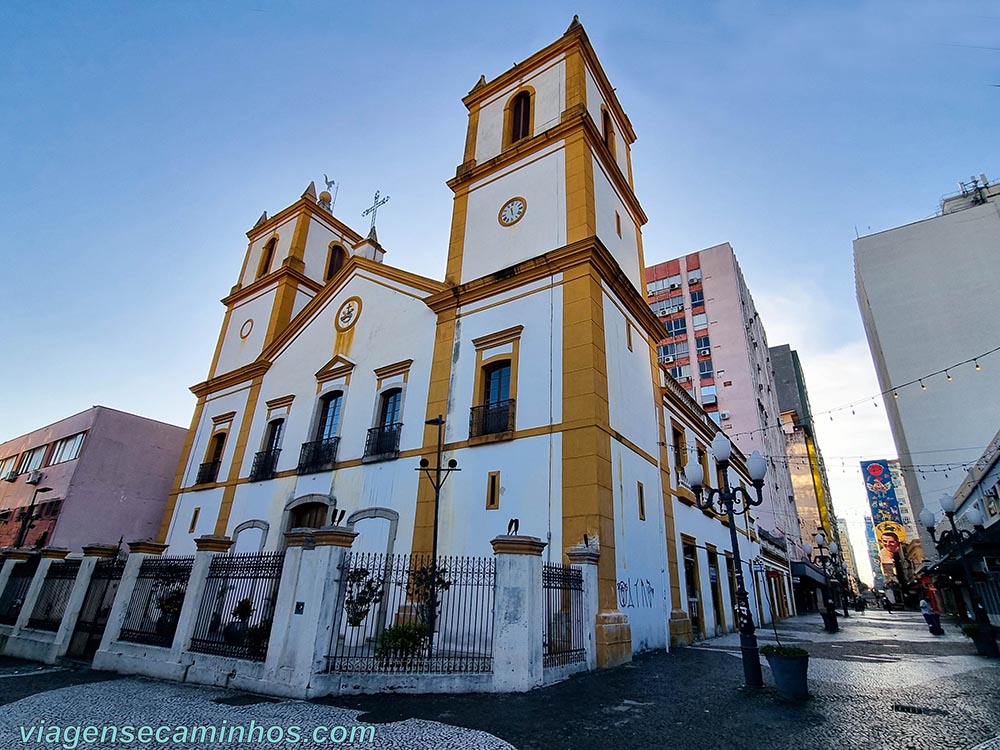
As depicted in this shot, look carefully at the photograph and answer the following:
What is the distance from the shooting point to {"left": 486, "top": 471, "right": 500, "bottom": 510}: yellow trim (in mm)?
11094

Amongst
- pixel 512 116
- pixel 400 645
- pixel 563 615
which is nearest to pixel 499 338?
pixel 563 615

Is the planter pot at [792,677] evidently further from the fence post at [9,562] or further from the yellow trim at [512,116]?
the fence post at [9,562]

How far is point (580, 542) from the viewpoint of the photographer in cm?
969

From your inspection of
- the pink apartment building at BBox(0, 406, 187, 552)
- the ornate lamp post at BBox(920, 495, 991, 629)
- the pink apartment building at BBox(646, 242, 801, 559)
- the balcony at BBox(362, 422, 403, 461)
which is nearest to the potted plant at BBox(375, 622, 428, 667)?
the balcony at BBox(362, 422, 403, 461)

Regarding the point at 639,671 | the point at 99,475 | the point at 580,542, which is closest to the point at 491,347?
the point at 580,542

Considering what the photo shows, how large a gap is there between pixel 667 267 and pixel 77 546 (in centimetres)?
4022

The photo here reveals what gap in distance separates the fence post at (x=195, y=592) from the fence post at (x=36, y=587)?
5.27m

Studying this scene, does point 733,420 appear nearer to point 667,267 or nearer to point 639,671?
point 667,267

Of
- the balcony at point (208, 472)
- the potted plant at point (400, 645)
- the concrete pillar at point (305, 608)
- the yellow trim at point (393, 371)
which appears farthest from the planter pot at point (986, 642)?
the balcony at point (208, 472)

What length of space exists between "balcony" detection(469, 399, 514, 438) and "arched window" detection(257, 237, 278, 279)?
54.4 ft

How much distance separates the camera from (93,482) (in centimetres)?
2258

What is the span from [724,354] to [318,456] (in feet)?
96.8

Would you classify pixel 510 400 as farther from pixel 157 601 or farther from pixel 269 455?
pixel 269 455

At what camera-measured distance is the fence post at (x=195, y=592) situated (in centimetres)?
825
